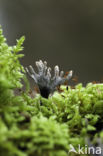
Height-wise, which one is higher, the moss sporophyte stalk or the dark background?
the dark background

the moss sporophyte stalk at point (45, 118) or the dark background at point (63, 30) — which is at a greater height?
the dark background at point (63, 30)

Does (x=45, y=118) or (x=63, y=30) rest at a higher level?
(x=63, y=30)

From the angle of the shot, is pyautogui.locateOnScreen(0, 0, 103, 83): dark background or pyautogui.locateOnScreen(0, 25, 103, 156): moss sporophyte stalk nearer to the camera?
pyautogui.locateOnScreen(0, 25, 103, 156): moss sporophyte stalk

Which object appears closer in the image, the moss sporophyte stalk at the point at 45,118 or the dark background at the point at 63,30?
the moss sporophyte stalk at the point at 45,118

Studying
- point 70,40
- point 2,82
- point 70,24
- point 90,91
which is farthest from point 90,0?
point 2,82
